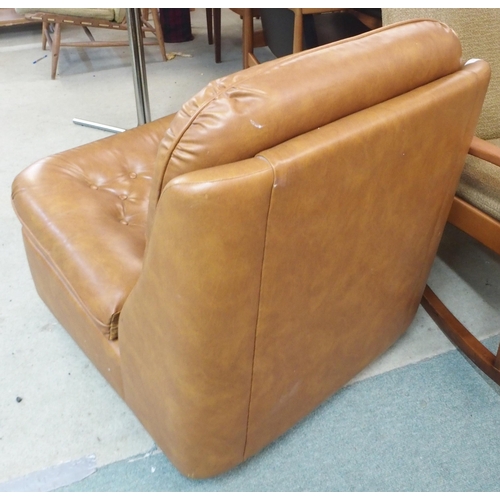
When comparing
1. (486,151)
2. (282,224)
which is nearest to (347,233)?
(282,224)

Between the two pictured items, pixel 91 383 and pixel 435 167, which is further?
pixel 91 383

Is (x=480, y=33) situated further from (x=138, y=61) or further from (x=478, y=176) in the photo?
(x=138, y=61)

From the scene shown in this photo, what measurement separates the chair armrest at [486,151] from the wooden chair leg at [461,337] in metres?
0.47

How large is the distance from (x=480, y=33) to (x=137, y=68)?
1.35 m

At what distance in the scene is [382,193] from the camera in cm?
87

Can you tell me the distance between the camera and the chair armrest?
43.8 inches

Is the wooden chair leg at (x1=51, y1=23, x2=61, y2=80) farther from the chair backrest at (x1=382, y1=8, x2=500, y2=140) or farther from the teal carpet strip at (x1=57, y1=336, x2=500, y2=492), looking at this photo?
the teal carpet strip at (x1=57, y1=336, x2=500, y2=492)

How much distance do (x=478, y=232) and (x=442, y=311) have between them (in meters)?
0.27

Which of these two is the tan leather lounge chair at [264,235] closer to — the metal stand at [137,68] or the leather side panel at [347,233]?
the leather side panel at [347,233]

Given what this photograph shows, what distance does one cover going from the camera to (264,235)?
0.71m

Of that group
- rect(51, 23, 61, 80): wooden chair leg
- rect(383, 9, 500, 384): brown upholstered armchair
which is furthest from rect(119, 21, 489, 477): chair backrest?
rect(51, 23, 61, 80): wooden chair leg

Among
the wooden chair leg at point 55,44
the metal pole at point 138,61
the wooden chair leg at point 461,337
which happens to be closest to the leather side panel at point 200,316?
the wooden chair leg at point 461,337
